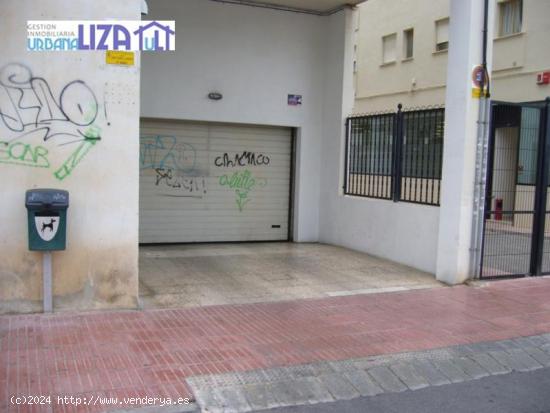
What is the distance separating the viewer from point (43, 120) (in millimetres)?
6145

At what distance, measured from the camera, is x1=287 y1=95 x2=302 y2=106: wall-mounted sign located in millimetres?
11352

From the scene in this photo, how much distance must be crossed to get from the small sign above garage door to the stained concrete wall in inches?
162

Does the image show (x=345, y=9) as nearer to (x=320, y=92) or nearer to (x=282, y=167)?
(x=320, y=92)

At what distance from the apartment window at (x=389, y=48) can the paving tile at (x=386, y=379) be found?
16818mm

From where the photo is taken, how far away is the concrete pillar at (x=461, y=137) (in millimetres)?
8109

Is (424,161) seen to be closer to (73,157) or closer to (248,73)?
(248,73)

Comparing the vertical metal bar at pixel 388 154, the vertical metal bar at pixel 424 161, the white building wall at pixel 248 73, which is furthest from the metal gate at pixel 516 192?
the white building wall at pixel 248 73

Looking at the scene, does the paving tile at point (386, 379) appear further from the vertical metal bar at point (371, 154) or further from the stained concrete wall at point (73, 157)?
the vertical metal bar at point (371, 154)

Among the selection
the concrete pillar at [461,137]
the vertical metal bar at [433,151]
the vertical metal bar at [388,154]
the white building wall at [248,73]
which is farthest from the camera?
the white building wall at [248,73]

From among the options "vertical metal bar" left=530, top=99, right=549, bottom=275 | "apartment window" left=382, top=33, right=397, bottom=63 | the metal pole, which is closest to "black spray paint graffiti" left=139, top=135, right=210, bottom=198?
the metal pole

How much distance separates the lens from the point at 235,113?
429 inches

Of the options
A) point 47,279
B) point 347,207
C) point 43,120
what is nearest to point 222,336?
point 47,279

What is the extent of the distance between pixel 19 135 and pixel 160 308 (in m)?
2.37

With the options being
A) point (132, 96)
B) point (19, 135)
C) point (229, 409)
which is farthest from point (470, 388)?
point (19, 135)
